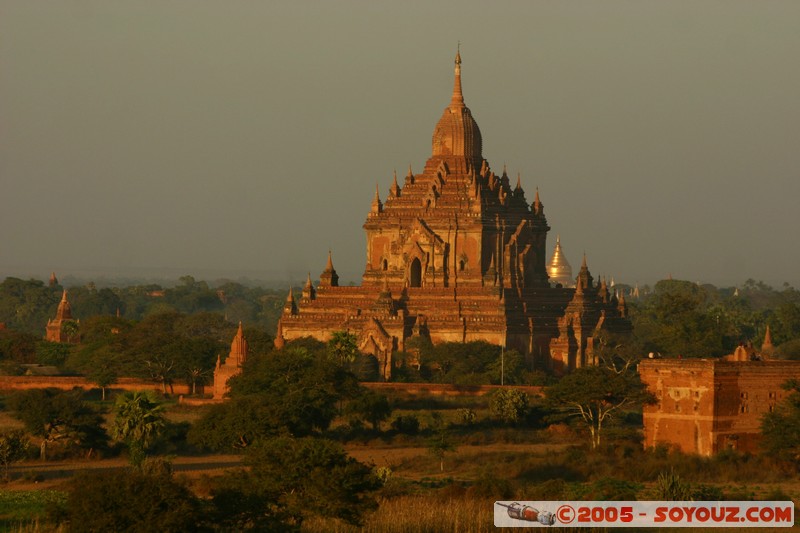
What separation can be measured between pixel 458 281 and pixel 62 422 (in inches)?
1299

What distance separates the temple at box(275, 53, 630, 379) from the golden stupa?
45333mm

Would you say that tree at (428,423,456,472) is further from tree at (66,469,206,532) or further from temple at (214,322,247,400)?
tree at (66,469,206,532)

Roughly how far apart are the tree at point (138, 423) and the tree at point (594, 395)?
14.0 m

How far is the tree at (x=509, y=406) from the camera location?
75188 millimetres

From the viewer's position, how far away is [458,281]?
3839 inches

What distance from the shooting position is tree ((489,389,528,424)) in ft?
247

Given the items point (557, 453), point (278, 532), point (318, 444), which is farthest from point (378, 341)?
point (278, 532)

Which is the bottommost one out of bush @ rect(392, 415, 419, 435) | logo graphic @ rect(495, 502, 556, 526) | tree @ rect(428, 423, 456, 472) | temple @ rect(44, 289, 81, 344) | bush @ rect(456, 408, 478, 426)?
logo graphic @ rect(495, 502, 556, 526)

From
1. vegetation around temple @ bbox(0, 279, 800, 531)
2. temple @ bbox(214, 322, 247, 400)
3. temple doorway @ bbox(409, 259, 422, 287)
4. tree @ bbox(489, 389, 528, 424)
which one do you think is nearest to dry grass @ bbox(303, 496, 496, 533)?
vegetation around temple @ bbox(0, 279, 800, 531)

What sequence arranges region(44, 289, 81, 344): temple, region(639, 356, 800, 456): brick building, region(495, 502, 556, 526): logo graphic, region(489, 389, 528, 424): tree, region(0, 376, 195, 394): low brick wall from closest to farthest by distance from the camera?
region(495, 502, 556, 526): logo graphic → region(639, 356, 800, 456): brick building → region(489, 389, 528, 424): tree → region(0, 376, 195, 394): low brick wall → region(44, 289, 81, 344): temple

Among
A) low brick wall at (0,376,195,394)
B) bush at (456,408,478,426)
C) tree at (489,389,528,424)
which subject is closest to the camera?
bush at (456,408,478,426)

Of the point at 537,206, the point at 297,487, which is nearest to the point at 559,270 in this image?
the point at 537,206

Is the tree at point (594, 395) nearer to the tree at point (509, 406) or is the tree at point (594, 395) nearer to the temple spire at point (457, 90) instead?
the tree at point (509, 406)

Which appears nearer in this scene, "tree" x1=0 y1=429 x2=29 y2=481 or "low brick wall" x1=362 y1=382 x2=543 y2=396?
"tree" x1=0 y1=429 x2=29 y2=481
